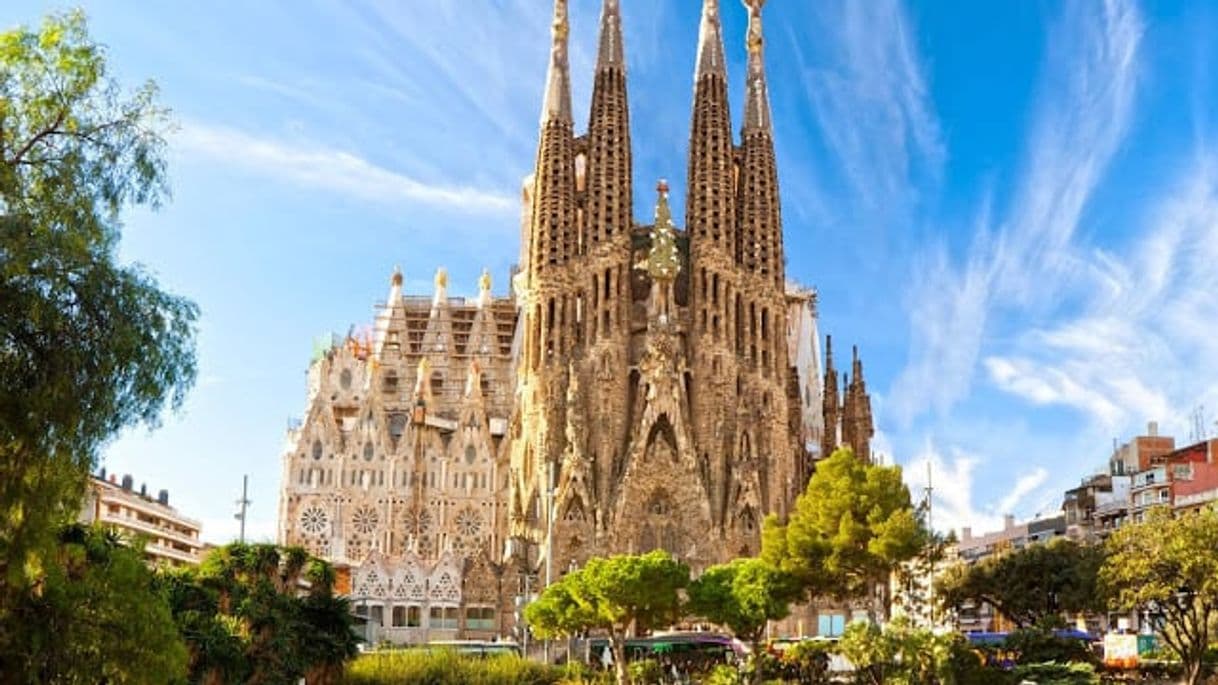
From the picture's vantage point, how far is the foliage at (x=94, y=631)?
12750 millimetres

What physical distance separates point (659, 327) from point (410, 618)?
17.4 meters

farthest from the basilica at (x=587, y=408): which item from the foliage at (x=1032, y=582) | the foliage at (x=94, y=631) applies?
the foliage at (x=94, y=631)

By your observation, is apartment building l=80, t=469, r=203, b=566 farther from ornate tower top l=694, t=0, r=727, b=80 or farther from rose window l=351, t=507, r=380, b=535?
ornate tower top l=694, t=0, r=727, b=80

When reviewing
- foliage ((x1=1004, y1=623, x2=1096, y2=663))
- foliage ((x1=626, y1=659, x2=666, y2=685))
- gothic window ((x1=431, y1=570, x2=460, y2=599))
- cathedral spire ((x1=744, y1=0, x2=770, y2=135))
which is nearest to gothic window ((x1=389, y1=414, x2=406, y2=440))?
gothic window ((x1=431, y1=570, x2=460, y2=599))

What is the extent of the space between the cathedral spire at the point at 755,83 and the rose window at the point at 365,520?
27.0m

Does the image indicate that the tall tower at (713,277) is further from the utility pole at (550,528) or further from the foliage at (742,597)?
the foliage at (742,597)

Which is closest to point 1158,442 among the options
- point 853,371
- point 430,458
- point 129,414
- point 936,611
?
point 853,371

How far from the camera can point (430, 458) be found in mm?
60875

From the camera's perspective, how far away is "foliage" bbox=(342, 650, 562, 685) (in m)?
28.8

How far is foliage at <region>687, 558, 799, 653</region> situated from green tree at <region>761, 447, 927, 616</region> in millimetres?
2672

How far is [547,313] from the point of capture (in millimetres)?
59031

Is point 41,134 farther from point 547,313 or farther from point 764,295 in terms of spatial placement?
point 764,295

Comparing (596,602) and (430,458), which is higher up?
(430,458)

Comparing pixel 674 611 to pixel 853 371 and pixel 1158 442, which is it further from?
pixel 1158 442
